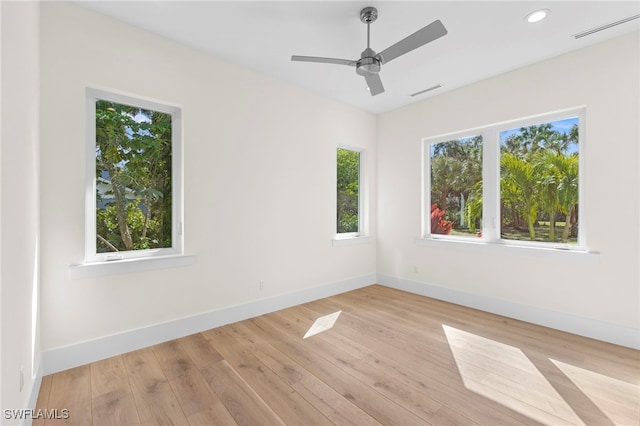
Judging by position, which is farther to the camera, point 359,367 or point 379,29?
point 379,29

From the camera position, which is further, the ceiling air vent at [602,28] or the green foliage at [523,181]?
the green foliage at [523,181]

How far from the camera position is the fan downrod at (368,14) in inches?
90.7

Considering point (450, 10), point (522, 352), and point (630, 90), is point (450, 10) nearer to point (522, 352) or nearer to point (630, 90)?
point (630, 90)

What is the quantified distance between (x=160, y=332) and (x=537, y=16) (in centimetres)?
435

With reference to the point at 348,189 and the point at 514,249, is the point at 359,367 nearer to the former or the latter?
the point at 514,249

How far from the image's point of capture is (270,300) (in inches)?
139

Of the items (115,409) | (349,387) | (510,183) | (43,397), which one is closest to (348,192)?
(510,183)

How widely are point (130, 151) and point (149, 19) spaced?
1.16 m

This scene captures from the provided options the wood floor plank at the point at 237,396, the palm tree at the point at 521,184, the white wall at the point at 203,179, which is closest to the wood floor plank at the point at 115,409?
the wood floor plank at the point at 237,396

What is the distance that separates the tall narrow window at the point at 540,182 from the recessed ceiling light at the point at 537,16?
4.05 ft

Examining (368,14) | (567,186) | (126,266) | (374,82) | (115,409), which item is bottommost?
(115,409)

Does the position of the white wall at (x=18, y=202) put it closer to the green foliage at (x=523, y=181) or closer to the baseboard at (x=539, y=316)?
the baseboard at (x=539, y=316)

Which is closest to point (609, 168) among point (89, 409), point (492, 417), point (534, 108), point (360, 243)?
point (534, 108)

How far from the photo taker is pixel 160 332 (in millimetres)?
2715
